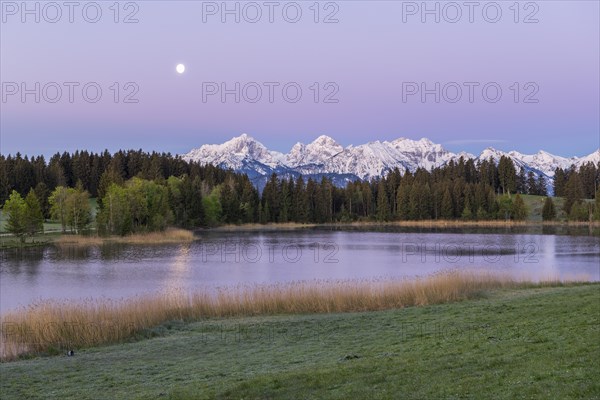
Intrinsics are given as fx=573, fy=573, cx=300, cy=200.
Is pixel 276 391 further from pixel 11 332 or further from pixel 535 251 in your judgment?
pixel 535 251

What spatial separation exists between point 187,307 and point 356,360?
13.7m

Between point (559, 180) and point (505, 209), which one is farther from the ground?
point (559, 180)

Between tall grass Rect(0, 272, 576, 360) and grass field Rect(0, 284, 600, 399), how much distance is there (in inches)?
64.4

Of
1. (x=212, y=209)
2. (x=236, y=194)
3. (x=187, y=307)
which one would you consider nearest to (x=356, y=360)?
(x=187, y=307)

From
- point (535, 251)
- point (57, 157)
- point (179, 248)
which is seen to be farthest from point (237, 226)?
point (535, 251)

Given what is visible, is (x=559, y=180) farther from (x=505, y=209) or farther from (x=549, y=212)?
(x=549, y=212)

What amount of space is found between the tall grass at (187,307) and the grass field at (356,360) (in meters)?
1.64

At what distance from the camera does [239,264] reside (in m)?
51.4

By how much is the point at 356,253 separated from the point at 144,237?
123 ft

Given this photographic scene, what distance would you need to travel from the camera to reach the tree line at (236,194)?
92425 mm

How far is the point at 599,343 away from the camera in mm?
11797

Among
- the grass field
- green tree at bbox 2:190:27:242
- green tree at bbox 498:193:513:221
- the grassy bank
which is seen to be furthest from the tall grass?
green tree at bbox 498:193:513:221

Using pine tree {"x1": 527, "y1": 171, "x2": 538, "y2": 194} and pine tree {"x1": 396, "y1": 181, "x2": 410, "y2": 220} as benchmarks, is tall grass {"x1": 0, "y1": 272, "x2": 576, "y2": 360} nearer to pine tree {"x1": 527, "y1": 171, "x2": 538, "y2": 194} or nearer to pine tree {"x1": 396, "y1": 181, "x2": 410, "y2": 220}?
pine tree {"x1": 396, "y1": 181, "x2": 410, "y2": 220}

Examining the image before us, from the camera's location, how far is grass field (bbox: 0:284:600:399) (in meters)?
9.98
